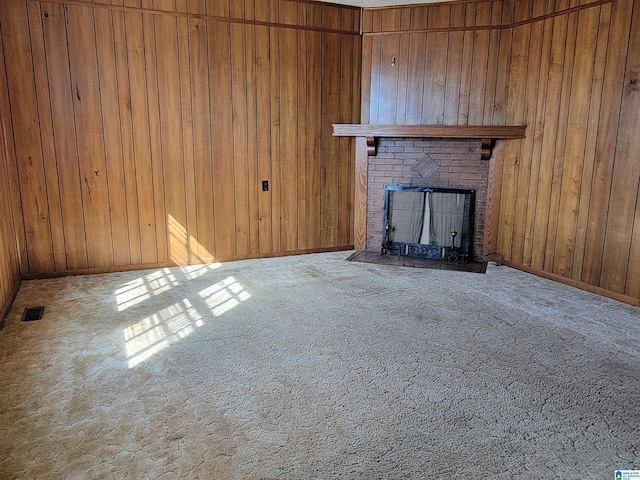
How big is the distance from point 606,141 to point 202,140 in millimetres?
3503

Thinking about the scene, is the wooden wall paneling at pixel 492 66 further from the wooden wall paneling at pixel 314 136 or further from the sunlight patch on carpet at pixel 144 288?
the sunlight patch on carpet at pixel 144 288

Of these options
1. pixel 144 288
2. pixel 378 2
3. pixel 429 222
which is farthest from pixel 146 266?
pixel 378 2

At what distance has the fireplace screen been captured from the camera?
495 centimetres

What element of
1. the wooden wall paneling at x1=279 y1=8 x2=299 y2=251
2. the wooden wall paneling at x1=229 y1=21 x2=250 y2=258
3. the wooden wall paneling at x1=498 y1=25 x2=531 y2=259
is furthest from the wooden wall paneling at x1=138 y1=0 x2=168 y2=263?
the wooden wall paneling at x1=498 y1=25 x2=531 y2=259

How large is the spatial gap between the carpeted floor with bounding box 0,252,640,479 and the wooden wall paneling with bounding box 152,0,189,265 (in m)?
0.80

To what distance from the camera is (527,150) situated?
4590 millimetres

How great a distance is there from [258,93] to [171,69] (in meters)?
0.84

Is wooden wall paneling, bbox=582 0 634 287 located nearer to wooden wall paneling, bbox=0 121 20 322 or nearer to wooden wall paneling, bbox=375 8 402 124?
wooden wall paneling, bbox=375 8 402 124

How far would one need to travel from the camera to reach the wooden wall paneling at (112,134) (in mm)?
4156

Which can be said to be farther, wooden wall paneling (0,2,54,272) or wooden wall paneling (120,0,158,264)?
wooden wall paneling (120,0,158,264)

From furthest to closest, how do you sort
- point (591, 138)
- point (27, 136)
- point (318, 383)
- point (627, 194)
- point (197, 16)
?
point (197, 16) < point (27, 136) < point (591, 138) < point (627, 194) < point (318, 383)

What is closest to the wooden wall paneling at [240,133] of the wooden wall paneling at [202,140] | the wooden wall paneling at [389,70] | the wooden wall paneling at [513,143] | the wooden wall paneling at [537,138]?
the wooden wall paneling at [202,140]

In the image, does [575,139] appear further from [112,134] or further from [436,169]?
[112,134]

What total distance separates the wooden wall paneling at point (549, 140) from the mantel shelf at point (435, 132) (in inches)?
11.7
